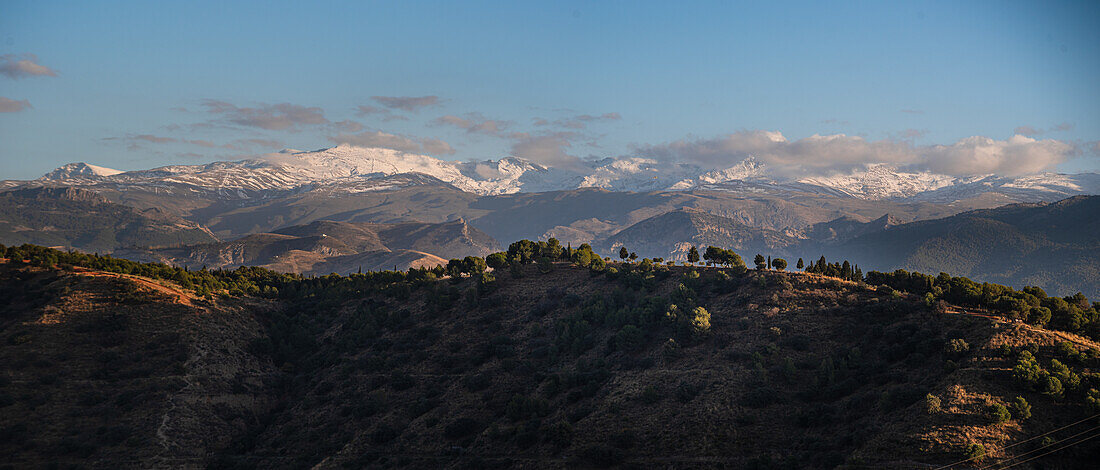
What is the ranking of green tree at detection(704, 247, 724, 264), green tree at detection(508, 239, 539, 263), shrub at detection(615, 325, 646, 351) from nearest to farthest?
shrub at detection(615, 325, 646, 351)
green tree at detection(704, 247, 724, 264)
green tree at detection(508, 239, 539, 263)

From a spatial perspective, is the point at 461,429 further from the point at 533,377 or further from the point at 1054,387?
the point at 1054,387

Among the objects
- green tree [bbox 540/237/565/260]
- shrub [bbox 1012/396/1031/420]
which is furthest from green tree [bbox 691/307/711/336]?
green tree [bbox 540/237/565/260]

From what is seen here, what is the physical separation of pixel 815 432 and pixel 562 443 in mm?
28679

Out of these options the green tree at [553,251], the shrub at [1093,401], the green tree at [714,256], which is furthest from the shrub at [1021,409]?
the green tree at [553,251]

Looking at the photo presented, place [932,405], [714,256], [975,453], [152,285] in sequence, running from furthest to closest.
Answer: [714,256]
[152,285]
[932,405]
[975,453]

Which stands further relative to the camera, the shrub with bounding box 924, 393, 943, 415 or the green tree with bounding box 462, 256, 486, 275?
the green tree with bounding box 462, 256, 486, 275

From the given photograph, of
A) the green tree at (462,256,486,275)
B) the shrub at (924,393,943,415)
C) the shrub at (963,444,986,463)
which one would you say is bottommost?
the shrub at (963,444,986,463)

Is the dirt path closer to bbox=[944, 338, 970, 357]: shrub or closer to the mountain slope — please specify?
the mountain slope

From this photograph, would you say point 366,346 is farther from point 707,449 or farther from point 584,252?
point 707,449

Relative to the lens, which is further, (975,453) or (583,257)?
(583,257)

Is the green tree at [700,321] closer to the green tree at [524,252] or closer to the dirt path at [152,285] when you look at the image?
the green tree at [524,252]

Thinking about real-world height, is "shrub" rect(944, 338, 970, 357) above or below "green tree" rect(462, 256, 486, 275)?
below

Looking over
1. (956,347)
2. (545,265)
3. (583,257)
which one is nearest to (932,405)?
(956,347)

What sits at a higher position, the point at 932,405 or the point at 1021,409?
the point at 1021,409
